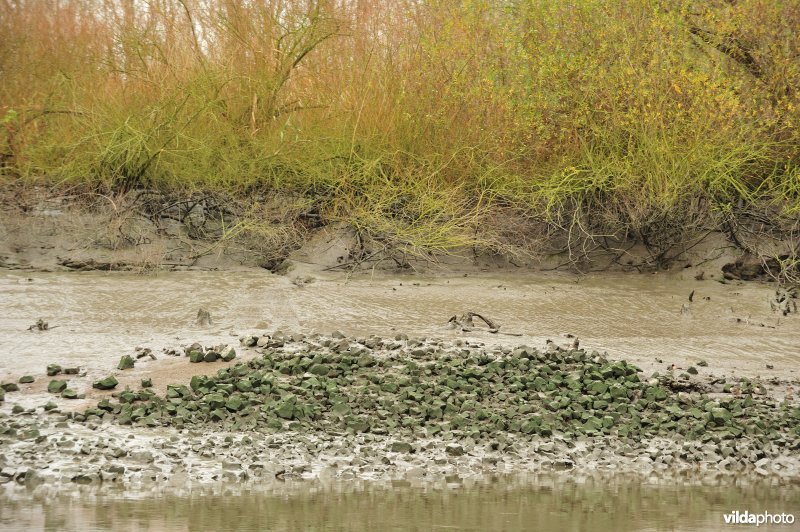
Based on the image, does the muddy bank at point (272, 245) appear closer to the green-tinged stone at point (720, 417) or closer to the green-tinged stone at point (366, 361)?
the green-tinged stone at point (366, 361)

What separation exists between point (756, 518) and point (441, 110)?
7317 millimetres

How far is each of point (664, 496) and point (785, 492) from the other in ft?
2.33

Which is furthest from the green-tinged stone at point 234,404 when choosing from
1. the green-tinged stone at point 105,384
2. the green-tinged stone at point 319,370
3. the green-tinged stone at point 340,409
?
the green-tinged stone at point 105,384

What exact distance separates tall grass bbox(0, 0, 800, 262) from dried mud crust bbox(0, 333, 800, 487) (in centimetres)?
373

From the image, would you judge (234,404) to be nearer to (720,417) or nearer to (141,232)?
(720,417)

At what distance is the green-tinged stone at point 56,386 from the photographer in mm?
6590

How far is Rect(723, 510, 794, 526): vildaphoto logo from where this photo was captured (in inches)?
176

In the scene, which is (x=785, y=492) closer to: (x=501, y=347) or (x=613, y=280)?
(x=501, y=347)

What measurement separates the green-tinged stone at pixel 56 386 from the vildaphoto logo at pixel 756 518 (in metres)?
4.14

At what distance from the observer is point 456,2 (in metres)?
12.0

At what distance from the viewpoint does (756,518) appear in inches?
179

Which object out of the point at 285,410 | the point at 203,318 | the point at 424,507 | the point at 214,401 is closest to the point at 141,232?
the point at 203,318

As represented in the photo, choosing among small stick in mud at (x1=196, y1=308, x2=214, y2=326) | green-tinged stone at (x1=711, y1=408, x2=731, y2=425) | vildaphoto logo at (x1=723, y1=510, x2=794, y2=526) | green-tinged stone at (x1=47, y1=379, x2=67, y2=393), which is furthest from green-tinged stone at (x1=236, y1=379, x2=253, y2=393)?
vildaphoto logo at (x1=723, y1=510, x2=794, y2=526)

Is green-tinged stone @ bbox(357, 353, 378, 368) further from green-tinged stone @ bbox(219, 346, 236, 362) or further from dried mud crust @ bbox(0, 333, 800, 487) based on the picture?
green-tinged stone @ bbox(219, 346, 236, 362)
